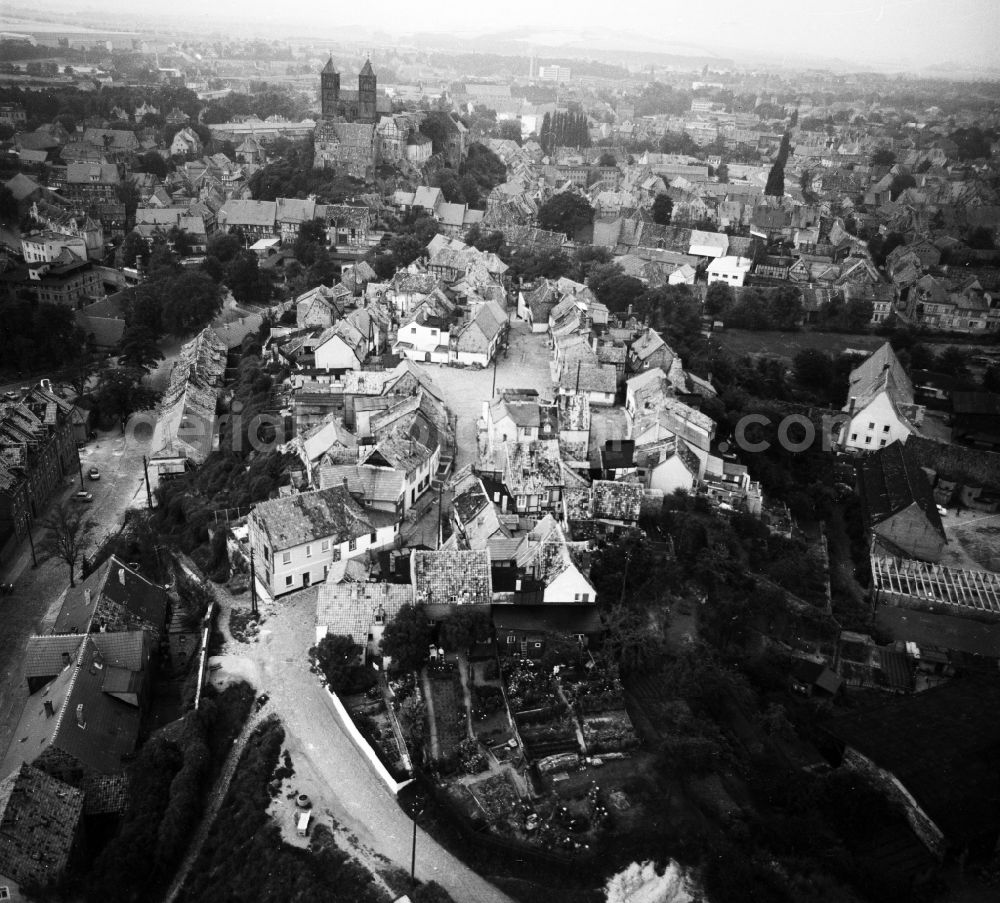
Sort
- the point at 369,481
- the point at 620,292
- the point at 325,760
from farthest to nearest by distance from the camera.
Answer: the point at 620,292 → the point at 369,481 → the point at 325,760

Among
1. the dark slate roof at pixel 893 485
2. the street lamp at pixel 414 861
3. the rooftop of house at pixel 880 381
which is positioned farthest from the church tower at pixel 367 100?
the street lamp at pixel 414 861

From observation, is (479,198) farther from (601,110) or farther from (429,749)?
(601,110)

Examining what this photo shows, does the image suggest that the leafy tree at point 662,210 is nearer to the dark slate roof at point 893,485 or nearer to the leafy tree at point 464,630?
the dark slate roof at point 893,485

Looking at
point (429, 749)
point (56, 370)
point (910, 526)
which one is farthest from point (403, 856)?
point (56, 370)

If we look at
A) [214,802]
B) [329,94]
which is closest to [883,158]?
[329,94]

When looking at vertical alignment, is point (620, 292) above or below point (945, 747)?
above

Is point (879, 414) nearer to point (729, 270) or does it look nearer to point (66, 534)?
point (729, 270)
